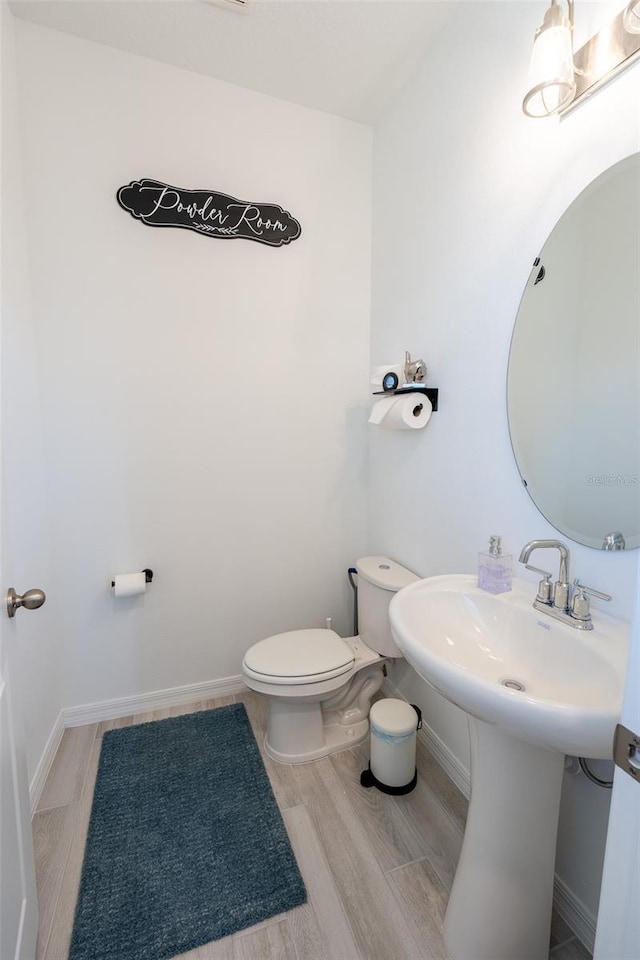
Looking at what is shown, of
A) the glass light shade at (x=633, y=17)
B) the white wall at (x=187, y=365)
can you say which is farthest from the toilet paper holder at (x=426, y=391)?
the glass light shade at (x=633, y=17)

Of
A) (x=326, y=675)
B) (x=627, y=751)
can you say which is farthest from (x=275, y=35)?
(x=326, y=675)

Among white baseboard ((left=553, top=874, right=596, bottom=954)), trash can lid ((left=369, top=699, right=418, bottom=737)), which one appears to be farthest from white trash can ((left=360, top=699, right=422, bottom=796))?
white baseboard ((left=553, top=874, right=596, bottom=954))

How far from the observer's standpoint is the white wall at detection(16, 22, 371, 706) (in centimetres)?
165

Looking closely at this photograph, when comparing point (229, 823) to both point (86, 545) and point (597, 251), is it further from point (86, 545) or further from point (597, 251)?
point (597, 251)

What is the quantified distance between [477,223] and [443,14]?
2.57 feet

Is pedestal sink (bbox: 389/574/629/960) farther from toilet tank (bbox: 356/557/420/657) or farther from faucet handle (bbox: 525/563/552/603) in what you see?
toilet tank (bbox: 356/557/420/657)

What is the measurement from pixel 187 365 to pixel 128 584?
99 cm

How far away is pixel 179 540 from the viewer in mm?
1946

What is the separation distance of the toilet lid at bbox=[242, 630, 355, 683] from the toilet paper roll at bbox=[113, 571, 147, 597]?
1.83ft

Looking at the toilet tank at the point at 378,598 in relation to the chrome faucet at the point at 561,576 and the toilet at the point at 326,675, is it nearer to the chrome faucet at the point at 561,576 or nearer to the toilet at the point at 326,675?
the toilet at the point at 326,675

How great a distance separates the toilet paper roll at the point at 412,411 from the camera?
1.62 metres

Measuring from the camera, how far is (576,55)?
1.01 m

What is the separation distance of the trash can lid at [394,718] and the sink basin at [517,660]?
0.57 meters

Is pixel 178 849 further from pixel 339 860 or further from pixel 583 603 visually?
pixel 583 603
